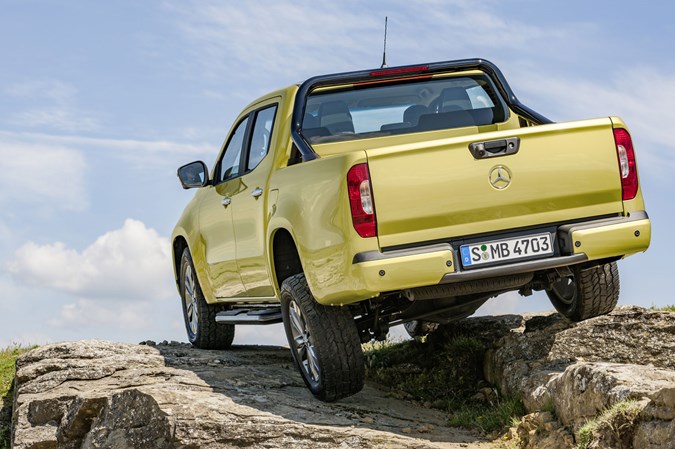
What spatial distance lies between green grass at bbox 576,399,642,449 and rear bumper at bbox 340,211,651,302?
117 cm

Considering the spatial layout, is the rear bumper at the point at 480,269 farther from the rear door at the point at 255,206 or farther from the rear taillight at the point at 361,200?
the rear door at the point at 255,206

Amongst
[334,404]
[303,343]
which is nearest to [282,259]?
[303,343]

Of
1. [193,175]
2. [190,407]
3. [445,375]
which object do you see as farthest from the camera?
A: [193,175]

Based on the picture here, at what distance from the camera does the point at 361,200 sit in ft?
21.5

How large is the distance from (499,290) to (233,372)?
7.45 ft

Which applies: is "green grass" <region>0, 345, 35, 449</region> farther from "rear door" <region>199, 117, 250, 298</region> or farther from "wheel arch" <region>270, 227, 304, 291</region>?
"wheel arch" <region>270, 227, 304, 291</region>

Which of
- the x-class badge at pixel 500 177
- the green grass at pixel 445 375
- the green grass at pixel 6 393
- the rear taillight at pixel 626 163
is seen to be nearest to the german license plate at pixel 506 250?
the x-class badge at pixel 500 177

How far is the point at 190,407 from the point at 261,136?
256cm

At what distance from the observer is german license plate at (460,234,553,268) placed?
6.74 metres

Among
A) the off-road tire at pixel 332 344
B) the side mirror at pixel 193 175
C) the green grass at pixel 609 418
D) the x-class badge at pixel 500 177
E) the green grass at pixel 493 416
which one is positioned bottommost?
the green grass at pixel 493 416

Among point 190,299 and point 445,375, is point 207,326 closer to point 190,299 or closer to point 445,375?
point 190,299

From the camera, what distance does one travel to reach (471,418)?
7742mm

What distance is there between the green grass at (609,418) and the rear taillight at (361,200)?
174 centimetres

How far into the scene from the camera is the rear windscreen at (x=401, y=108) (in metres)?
7.99
